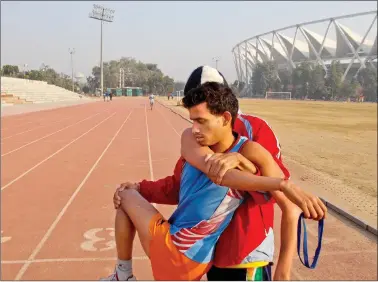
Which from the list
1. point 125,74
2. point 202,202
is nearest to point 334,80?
point 125,74

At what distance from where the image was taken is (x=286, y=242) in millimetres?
1189

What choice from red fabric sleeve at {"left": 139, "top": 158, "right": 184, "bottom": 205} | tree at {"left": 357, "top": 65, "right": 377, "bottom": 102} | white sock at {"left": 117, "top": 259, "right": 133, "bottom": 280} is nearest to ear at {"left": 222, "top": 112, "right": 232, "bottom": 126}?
red fabric sleeve at {"left": 139, "top": 158, "right": 184, "bottom": 205}

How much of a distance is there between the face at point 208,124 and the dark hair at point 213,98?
14mm

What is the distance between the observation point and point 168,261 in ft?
4.08

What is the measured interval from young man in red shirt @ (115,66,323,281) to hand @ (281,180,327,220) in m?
0.08

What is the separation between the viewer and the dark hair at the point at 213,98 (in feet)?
3.84

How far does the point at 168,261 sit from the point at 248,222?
0.95ft

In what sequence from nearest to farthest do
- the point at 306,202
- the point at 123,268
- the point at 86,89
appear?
the point at 306,202 < the point at 123,268 < the point at 86,89

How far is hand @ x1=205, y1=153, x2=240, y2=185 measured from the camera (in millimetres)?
1100

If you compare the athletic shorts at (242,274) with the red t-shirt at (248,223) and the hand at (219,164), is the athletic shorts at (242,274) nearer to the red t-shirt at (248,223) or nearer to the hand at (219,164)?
the red t-shirt at (248,223)

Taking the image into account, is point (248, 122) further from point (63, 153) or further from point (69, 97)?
point (69, 97)

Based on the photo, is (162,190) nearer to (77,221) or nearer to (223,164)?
(223,164)

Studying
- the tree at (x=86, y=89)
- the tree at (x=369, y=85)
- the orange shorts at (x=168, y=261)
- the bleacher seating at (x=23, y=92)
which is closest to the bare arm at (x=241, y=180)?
the orange shorts at (x=168, y=261)

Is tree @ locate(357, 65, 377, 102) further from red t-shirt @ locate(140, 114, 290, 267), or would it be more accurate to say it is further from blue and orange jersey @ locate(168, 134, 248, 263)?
blue and orange jersey @ locate(168, 134, 248, 263)
